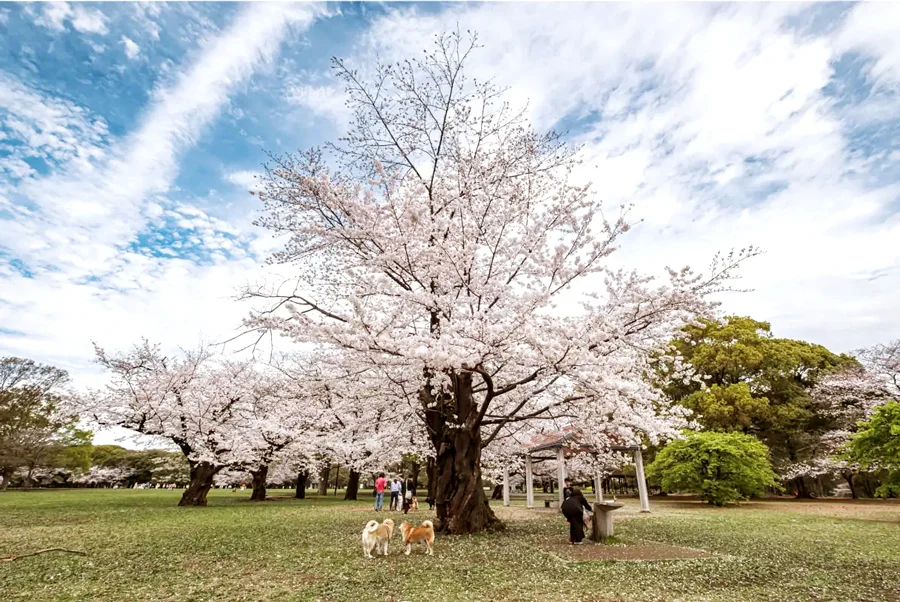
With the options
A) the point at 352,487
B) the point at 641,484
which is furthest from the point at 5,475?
the point at 641,484

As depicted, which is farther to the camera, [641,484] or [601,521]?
[641,484]

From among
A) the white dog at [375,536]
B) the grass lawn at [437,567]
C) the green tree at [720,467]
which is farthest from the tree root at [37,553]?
the green tree at [720,467]

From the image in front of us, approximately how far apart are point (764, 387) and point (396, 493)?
66.6 ft

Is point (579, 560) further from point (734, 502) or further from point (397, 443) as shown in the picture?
point (734, 502)

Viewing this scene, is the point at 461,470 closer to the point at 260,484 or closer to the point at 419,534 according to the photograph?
the point at 419,534

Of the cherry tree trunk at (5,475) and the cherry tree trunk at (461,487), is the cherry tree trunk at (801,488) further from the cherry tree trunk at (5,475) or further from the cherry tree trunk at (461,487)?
the cherry tree trunk at (5,475)

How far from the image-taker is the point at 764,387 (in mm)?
25094

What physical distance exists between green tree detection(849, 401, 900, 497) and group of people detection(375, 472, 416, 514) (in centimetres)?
1412

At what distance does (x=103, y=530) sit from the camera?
34.2 feet

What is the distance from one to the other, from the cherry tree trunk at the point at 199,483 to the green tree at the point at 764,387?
23.1 m

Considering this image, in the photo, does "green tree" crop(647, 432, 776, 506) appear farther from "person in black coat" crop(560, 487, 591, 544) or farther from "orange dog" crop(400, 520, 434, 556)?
"orange dog" crop(400, 520, 434, 556)

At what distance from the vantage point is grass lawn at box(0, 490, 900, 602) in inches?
209

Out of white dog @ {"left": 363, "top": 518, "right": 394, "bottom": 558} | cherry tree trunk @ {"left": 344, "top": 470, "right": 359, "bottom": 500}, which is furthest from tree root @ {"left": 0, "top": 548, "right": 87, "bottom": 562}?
cherry tree trunk @ {"left": 344, "top": 470, "right": 359, "bottom": 500}

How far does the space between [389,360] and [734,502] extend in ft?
65.0
